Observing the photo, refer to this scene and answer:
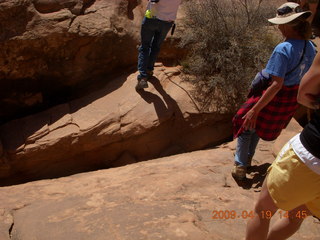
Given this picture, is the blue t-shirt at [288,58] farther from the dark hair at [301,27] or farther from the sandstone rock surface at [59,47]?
the sandstone rock surface at [59,47]

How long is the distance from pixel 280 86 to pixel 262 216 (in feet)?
3.83

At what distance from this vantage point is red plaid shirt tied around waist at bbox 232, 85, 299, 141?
3012mm

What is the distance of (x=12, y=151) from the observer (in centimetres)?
502

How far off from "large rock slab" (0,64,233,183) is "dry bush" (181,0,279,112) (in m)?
0.27

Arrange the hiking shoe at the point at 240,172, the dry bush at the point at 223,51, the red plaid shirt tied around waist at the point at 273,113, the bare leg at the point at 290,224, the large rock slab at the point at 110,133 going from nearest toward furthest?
the bare leg at the point at 290,224, the red plaid shirt tied around waist at the point at 273,113, the hiking shoe at the point at 240,172, the large rock slab at the point at 110,133, the dry bush at the point at 223,51

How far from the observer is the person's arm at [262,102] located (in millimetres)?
2754

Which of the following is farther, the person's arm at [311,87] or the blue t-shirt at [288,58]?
the blue t-shirt at [288,58]

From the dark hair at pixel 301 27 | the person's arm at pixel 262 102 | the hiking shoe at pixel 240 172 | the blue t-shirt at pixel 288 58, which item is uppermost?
the dark hair at pixel 301 27

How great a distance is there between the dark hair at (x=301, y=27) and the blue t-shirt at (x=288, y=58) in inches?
2.2

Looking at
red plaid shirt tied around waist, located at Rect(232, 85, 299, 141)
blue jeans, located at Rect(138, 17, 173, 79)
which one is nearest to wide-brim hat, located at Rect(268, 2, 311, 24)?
red plaid shirt tied around waist, located at Rect(232, 85, 299, 141)

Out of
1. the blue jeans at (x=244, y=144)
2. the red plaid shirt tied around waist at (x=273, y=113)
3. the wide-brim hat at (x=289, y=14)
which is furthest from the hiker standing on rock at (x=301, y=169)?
the blue jeans at (x=244, y=144)

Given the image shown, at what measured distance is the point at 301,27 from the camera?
2.76 metres

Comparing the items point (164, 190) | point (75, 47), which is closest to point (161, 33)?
point (75, 47)

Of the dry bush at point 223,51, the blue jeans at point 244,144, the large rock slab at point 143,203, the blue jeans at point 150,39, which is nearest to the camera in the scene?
the large rock slab at point 143,203
